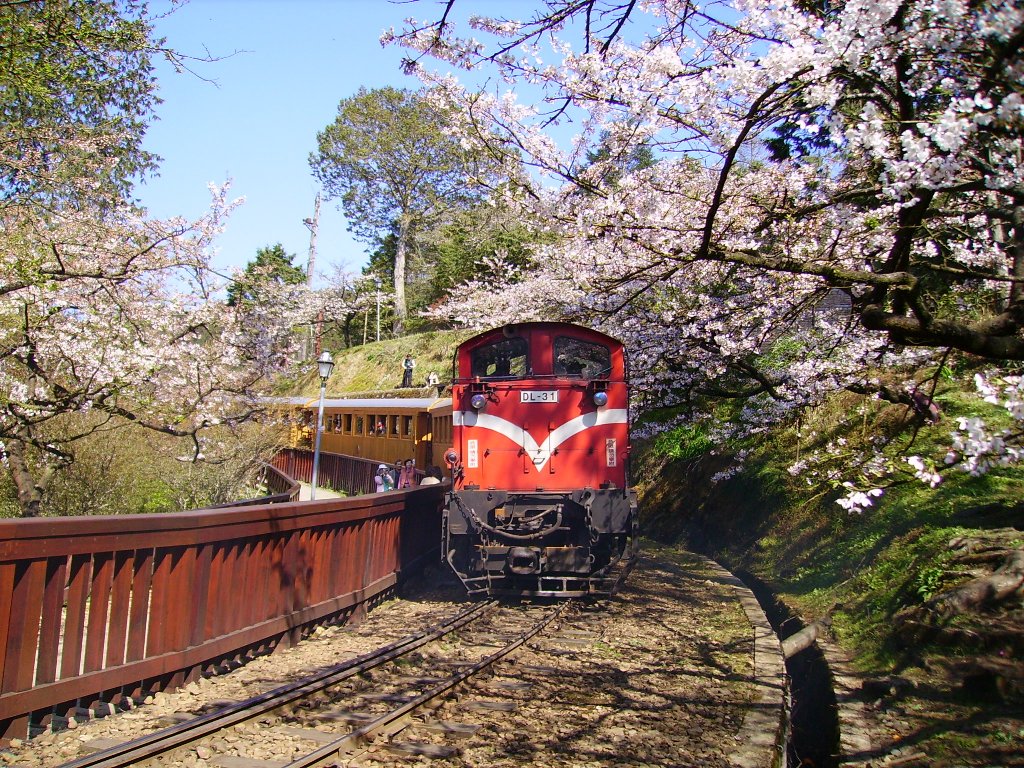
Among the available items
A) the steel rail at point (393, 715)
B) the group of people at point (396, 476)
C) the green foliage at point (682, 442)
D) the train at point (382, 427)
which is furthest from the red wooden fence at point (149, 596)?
the green foliage at point (682, 442)

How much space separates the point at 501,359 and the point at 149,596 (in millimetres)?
5974

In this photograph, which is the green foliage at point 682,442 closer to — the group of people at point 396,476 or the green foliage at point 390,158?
the group of people at point 396,476

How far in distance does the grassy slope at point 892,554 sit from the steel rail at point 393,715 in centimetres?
305

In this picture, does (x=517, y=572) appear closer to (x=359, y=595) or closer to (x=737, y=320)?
(x=359, y=595)

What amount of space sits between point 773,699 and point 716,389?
7.12 metres

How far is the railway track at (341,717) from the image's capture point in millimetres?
4469

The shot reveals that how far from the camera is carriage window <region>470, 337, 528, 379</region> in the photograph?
10.4 metres

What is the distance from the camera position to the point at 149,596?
5.34 meters

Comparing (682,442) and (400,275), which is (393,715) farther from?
(400,275)

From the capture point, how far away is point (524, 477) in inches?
398

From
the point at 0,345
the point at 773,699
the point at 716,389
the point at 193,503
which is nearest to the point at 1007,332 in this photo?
the point at 773,699

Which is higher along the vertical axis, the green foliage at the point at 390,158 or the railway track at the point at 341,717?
the green foliage at the point at 390,158

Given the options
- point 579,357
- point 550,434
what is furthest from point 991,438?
point 579,357

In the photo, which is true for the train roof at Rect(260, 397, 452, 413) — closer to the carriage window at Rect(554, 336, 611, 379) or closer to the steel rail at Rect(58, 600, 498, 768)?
the carriage window at Rect(554, 336, 611, 379)
